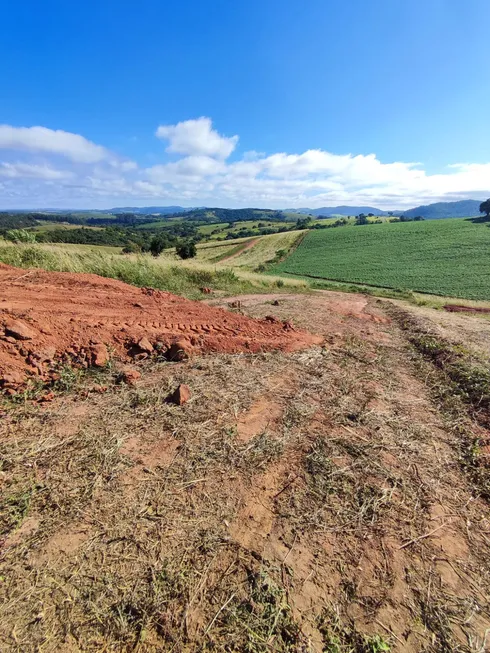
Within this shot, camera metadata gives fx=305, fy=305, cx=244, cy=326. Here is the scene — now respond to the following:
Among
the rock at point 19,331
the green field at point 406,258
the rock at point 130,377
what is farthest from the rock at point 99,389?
the green field at point 406,258

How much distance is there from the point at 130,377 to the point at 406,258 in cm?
4678

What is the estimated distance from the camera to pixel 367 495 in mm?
2920

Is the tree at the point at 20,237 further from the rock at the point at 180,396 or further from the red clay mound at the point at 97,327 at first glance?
the rock at the point at 180,396

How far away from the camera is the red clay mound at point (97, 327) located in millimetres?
4480

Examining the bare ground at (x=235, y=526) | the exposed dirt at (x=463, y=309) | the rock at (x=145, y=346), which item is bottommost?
the exposed dirt at (x=463, y=309)

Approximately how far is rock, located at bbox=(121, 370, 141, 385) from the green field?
30.4m

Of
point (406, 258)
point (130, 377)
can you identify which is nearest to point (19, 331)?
point (130, 377)

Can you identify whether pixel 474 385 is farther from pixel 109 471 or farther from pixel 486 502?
pixel 109 471

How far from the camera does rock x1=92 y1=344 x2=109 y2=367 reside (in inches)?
188

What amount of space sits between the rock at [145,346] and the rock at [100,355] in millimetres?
558

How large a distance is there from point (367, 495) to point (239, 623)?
158 cm

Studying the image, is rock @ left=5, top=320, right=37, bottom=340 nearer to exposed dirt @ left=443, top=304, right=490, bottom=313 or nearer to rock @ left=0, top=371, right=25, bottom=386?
rock @ left=0, top=371, right=25, bottom=386

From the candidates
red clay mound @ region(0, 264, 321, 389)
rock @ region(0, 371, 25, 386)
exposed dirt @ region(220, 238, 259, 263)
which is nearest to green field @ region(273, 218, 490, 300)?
exposed dirt @ region(220, 238, 259, 263)

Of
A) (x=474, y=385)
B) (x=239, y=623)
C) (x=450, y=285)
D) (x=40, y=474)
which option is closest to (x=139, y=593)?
(x=239, y=623)
